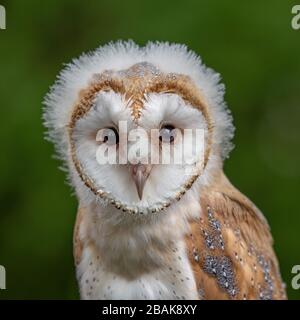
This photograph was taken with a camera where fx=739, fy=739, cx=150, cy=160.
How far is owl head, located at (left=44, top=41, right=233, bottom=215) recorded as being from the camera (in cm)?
153

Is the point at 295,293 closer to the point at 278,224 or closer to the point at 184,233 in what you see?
the point at 278,224

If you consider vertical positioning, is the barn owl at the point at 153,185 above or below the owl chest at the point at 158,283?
above

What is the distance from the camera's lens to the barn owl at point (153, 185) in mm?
1552

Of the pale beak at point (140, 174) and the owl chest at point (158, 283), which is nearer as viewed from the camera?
the pale beak at point (140, 174)

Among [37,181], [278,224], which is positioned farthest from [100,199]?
[278,224]

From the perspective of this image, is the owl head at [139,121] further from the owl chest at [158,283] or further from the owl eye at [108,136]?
the owl chest at [158,283]

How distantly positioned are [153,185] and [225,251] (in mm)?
352

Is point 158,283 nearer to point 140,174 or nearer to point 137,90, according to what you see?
point 140,174

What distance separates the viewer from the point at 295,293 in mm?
2576

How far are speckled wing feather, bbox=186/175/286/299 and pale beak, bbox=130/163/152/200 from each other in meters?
0.30

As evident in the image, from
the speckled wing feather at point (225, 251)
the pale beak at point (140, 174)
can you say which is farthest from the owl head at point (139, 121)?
the speckled wing feather at point (225, 251)

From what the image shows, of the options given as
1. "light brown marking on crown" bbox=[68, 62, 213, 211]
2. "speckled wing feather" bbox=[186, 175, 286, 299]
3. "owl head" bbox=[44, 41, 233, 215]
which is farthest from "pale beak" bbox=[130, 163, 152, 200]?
"speckled wing feather" bbox=[186, 175, 286, 299]

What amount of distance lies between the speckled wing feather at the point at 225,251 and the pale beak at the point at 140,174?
303 millimetres
